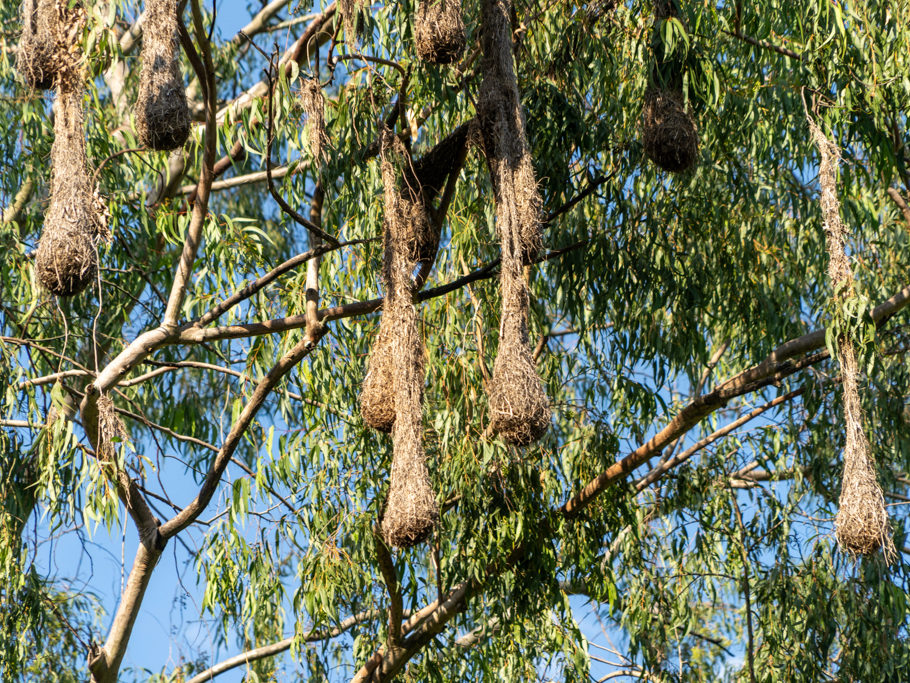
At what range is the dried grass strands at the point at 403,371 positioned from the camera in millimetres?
3480

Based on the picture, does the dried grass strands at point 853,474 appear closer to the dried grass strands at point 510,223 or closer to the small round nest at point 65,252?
the dried grass strands at point 510,223

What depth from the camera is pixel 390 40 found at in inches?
220

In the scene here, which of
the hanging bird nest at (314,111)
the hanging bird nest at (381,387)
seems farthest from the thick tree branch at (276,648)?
the hanging bird nest at (314,111)

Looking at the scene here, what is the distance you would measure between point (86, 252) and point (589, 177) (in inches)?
92.7

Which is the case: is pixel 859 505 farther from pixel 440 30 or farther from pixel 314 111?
pixel 314 111

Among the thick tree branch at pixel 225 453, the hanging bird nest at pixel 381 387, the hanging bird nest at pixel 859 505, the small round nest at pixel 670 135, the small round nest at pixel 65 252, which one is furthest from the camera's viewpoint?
the thick tree branch at pixel 225 453

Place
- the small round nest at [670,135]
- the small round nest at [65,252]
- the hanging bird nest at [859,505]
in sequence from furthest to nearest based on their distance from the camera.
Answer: the small round nest at [670,135], the hanging bird nest at [859,505], the small round nest at [65,252]

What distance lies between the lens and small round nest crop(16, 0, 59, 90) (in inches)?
138

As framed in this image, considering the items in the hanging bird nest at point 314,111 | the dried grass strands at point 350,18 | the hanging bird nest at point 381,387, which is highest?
the dried grass strands at point 350,18

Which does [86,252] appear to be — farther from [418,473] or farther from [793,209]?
[793,209]

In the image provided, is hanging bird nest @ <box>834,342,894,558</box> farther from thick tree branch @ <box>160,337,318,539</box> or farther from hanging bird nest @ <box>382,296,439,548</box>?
thick tree branch @ <box>160,337,318,539</box>

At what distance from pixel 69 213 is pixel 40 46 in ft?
1.58

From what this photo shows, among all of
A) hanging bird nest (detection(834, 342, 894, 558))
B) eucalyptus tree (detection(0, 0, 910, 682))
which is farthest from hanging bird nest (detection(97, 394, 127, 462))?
hanging bird nest (detection(834, 342, 894, 558))

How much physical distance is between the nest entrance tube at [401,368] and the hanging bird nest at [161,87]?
0.73 m
